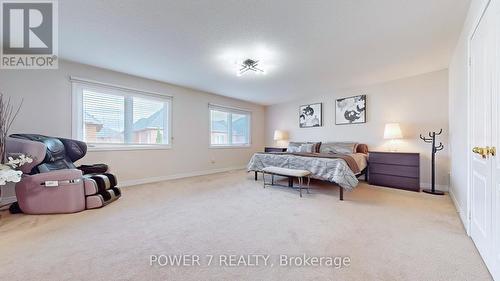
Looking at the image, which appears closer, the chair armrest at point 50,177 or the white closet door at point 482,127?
the white closet door at point 482,127

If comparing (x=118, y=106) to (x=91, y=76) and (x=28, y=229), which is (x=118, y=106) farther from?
(x=28, y=229)

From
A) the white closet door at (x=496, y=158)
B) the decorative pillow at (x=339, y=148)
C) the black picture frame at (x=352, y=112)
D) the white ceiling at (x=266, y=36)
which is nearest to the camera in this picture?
the white closet door at (x=496, y=158)

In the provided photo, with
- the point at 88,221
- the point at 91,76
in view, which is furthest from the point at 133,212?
the point at 91,76

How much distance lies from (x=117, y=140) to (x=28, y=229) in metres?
2.16

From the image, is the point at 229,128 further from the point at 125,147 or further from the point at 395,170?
the point at 395,170

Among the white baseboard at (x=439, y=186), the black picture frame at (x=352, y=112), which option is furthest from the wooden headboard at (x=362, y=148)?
the white baseboard at (x=439, y=186)

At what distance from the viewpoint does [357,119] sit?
4902mm

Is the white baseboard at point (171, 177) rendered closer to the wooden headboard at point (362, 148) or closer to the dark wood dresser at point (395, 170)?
the wooden headboard at point (362, 148)

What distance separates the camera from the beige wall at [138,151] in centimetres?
309

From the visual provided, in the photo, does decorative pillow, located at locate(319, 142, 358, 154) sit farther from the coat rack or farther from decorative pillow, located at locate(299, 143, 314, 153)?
the coat rack

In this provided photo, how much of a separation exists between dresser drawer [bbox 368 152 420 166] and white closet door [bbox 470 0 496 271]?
1.89m

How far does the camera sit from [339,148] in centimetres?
473

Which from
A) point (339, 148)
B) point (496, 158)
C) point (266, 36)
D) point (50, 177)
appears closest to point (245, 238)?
point (496, 158)

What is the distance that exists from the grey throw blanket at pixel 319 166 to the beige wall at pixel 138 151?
178 cm
